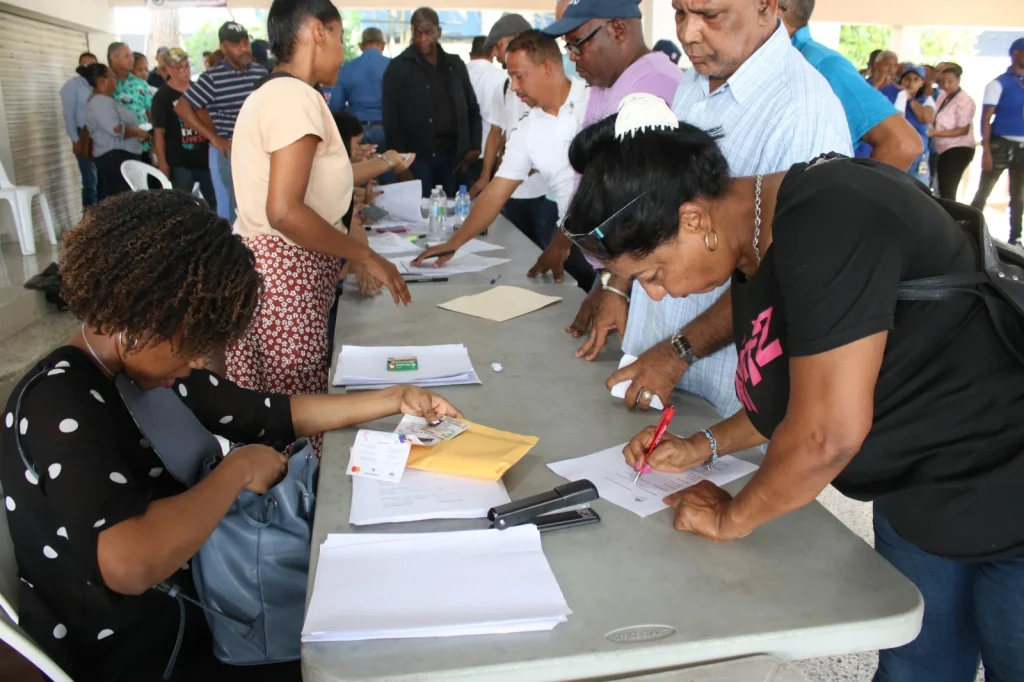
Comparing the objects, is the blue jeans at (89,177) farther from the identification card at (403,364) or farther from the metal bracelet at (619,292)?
the metal bracelet at (619,292)

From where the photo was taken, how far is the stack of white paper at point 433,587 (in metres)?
0.84

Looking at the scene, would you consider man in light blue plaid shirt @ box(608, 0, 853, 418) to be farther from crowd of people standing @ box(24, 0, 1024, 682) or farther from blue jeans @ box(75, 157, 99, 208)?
blue jeans @ box(75, 157, 99, 208)

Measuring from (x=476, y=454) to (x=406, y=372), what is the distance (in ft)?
1.44

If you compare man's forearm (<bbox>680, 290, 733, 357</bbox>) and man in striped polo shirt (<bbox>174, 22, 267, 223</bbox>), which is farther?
man in striped polo shirt (<bbox>174, 22, 267, 223</bbox>)

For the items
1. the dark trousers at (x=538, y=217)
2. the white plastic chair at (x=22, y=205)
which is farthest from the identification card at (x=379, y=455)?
the white plastic chair at (x=22, y=205)

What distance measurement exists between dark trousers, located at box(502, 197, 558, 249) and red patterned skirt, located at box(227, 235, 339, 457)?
1705 mm

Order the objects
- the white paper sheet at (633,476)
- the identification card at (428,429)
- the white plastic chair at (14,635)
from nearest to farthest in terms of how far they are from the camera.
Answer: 1. the white plastic chair at (14,635)
2. the white paper sheet at (633,476)
3. the identification card at (428,429)

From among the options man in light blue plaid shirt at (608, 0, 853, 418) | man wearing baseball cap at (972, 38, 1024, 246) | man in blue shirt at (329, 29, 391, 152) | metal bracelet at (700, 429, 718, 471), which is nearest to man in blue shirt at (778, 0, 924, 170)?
man in light blue plaid shirt at (608, 0, 853, 418)

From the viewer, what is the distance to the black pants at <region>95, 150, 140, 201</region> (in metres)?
6.47

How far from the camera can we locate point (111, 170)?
6.52 metres

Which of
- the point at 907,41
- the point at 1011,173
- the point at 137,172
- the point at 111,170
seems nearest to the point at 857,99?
the point at 1011,173

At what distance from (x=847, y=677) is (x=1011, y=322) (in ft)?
4.31

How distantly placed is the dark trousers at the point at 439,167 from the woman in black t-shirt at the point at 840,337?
4.17 metres

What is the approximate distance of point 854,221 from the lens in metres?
0.79
